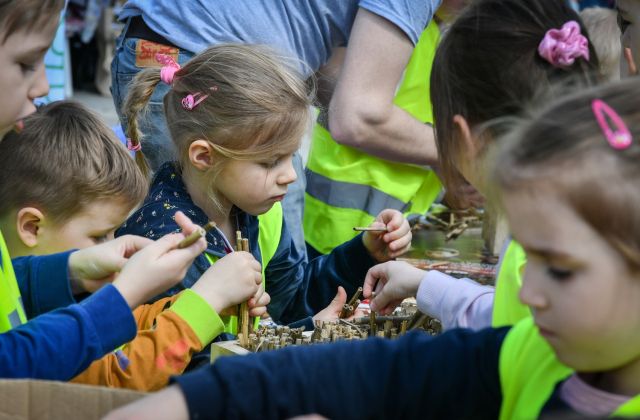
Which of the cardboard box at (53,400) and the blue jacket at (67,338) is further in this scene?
the blue jacket at (67,338)

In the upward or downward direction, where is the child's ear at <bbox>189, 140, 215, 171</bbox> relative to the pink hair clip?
downward

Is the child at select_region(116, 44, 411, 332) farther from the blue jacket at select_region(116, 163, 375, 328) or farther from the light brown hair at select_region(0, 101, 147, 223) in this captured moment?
the light brown hair at select_region(0, 101, 147, 223)

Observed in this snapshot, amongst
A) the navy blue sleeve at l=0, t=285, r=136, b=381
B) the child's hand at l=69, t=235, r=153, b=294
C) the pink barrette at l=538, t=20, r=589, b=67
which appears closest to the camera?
the navy blue sleeve at l=0, t=285, r=136, b=381

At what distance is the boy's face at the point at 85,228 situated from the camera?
2363 millimetres

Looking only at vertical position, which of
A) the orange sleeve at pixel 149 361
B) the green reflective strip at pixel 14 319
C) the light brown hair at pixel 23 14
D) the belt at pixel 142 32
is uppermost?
the light brown hair at pixel 23 14

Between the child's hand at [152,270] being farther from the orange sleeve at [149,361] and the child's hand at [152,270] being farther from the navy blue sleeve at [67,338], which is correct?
the orange sleeve at [149,361]

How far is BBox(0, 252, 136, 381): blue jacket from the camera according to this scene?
1.62 m

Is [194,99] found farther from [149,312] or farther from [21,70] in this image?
[21,70]

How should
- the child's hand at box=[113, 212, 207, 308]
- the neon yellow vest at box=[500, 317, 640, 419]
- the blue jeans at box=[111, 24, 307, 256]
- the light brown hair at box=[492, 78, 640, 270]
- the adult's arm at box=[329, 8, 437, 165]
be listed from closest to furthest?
the light brown hair at box=[492, 78, 640, 270] < the neon yellow vest at box=[500, 317, 640, 419] < the child's hand at box=[113, 212, 207, 308] < the blue jeans at box=[111, 24, 307, 256] < the adult's arm at box=[329, 8, 437, 165]

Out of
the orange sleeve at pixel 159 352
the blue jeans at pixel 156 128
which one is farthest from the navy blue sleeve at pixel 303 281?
the orange sleeve at pixel 159 352

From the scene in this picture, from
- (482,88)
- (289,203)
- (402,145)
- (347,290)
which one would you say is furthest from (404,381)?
(402,145)

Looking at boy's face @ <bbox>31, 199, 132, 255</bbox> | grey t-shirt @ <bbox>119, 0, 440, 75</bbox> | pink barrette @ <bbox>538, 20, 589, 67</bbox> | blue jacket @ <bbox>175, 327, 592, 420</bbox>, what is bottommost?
boy's face @ <bbox>31, 199, 132, 255</bbox>

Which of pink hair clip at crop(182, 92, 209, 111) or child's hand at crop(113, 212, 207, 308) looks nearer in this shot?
child's hand at crop(113, 212, 207, 308)

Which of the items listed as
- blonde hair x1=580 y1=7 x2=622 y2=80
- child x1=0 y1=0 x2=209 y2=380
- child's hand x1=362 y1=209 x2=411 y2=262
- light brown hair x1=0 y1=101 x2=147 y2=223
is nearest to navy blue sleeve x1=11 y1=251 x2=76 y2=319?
child x1=0 y1=0 x2=209 y2=380
